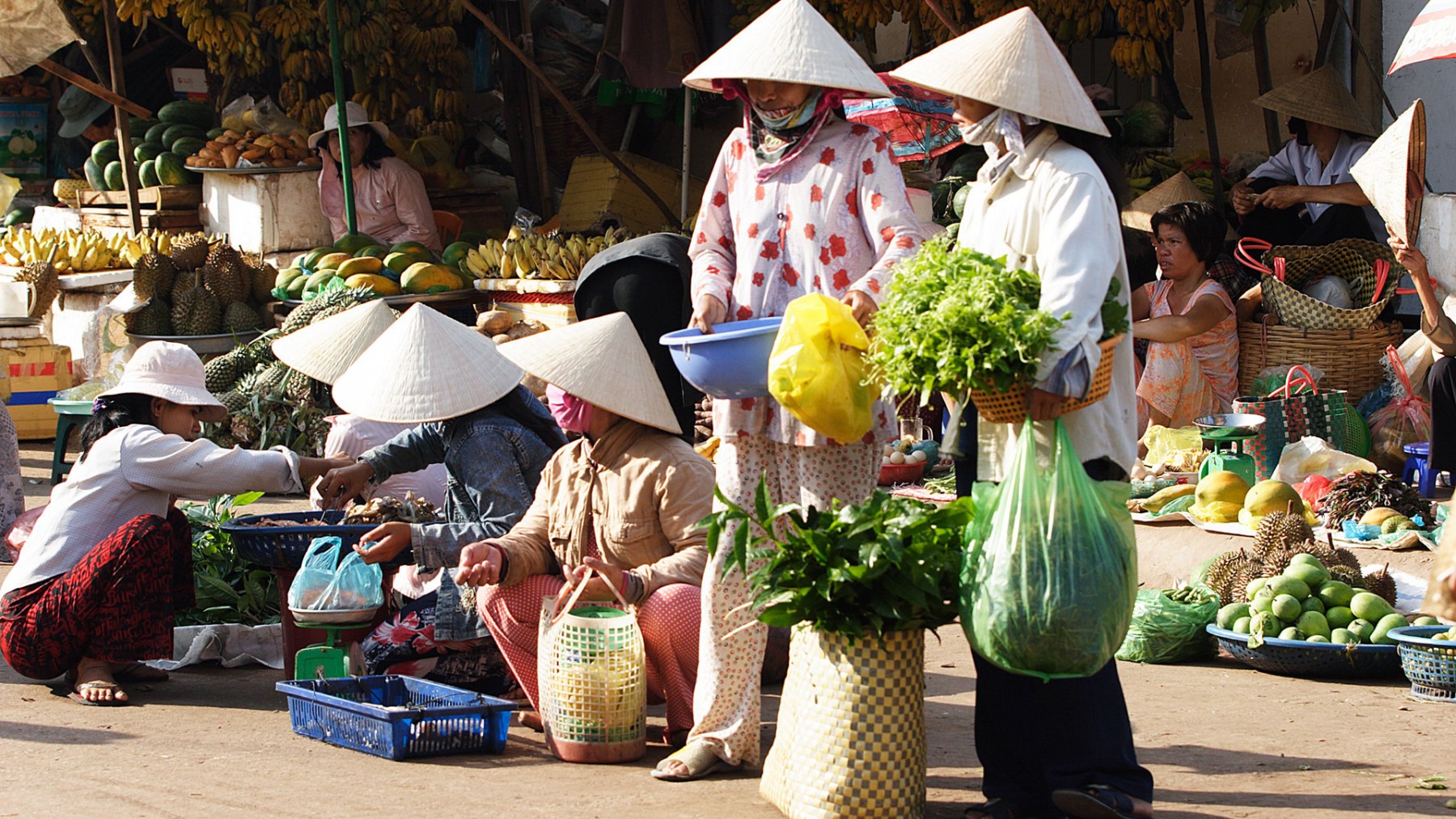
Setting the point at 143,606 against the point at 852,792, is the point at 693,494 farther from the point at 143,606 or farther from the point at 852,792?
A: the point at 143,606

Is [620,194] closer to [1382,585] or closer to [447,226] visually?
[447,226]

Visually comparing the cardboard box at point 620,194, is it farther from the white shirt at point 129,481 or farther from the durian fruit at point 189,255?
the white shirt at point 129,481

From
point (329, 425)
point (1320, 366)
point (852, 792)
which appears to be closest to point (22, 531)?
point (329, 425)

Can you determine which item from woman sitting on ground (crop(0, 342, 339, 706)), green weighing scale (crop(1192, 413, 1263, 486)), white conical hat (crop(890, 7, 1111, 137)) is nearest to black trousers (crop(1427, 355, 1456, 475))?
green weighing scale (crop(1192, 413, 1263, 486))

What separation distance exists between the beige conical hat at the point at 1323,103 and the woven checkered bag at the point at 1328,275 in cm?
66

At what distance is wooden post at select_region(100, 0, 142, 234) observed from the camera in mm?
11773

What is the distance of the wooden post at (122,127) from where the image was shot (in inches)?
464

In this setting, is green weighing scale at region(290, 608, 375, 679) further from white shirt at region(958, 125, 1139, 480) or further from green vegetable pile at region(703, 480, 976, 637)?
white shirt at region(958, 125, 1139, 480)

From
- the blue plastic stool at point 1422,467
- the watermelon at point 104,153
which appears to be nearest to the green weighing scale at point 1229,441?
the blue plastic stool at point 1422,467

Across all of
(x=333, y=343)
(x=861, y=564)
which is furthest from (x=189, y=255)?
(x=861, y=564)

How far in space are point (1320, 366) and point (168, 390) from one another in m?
4.88

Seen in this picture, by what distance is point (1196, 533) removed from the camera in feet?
19.2

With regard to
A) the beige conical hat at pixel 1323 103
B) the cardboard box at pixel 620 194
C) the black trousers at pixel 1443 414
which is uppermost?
the cardboard box at pixel 620 194

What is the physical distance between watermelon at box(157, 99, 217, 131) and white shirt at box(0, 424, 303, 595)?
8223 mm
